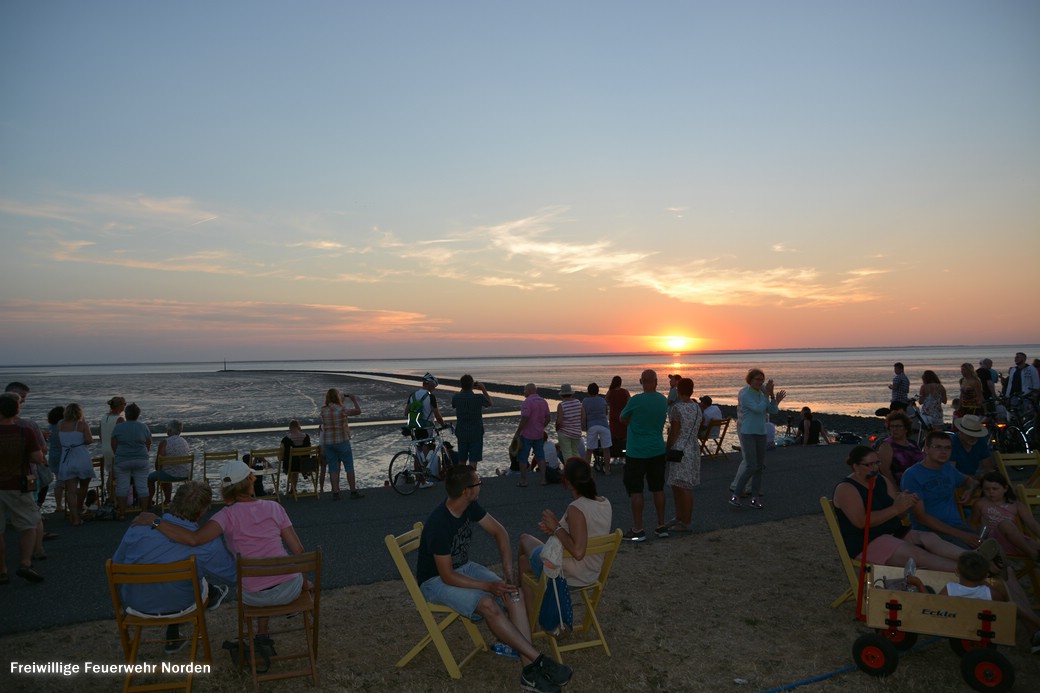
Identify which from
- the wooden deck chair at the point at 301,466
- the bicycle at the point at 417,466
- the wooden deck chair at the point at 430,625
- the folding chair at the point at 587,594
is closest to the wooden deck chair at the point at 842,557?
the folding chair at the point at 587,594

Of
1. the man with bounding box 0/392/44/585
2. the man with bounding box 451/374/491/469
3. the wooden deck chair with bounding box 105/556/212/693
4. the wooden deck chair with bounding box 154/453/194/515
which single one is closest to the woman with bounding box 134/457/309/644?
the wooden deck chair with bounding box 105/556/212/693

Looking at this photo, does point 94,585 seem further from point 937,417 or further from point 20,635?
point 937,417

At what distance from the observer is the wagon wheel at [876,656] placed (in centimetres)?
442

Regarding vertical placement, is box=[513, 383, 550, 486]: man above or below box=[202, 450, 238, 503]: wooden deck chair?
above

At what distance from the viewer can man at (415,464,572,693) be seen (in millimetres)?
4309

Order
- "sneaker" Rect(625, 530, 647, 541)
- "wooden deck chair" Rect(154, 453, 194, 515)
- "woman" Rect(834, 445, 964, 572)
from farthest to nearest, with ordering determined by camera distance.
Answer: "wooden deck chair" Rect(154, 453, 194, 515) < "sneaker" Rect(625, 530, 647, 541) < "woman" Rect(834, 445, 964, 572)

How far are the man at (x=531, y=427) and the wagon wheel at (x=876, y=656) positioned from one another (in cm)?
702

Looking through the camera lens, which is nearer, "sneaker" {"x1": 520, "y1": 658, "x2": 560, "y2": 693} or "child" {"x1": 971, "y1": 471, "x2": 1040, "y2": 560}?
"sneaker" {"x1": 520, "y1": 658, "x2": 560, "y2": 693}

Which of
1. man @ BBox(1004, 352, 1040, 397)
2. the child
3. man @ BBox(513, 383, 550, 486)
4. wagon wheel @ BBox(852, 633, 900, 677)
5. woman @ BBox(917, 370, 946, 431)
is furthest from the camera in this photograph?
man @ BBox(1004, 352, 1040, 397)

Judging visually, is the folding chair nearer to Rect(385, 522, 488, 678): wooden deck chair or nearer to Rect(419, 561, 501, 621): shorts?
Rect(419, 561, 501, 621): shorts

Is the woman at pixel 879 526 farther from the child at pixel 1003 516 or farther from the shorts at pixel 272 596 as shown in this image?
the shorts at pixel 272 596

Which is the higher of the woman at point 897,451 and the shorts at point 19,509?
the woman at point 897,451

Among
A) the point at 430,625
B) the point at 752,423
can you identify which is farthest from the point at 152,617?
the point at 752,423


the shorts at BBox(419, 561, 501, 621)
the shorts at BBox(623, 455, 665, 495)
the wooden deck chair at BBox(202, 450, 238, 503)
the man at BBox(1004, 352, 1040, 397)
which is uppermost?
the man at BBox(1004, 352, 1040, 397)
